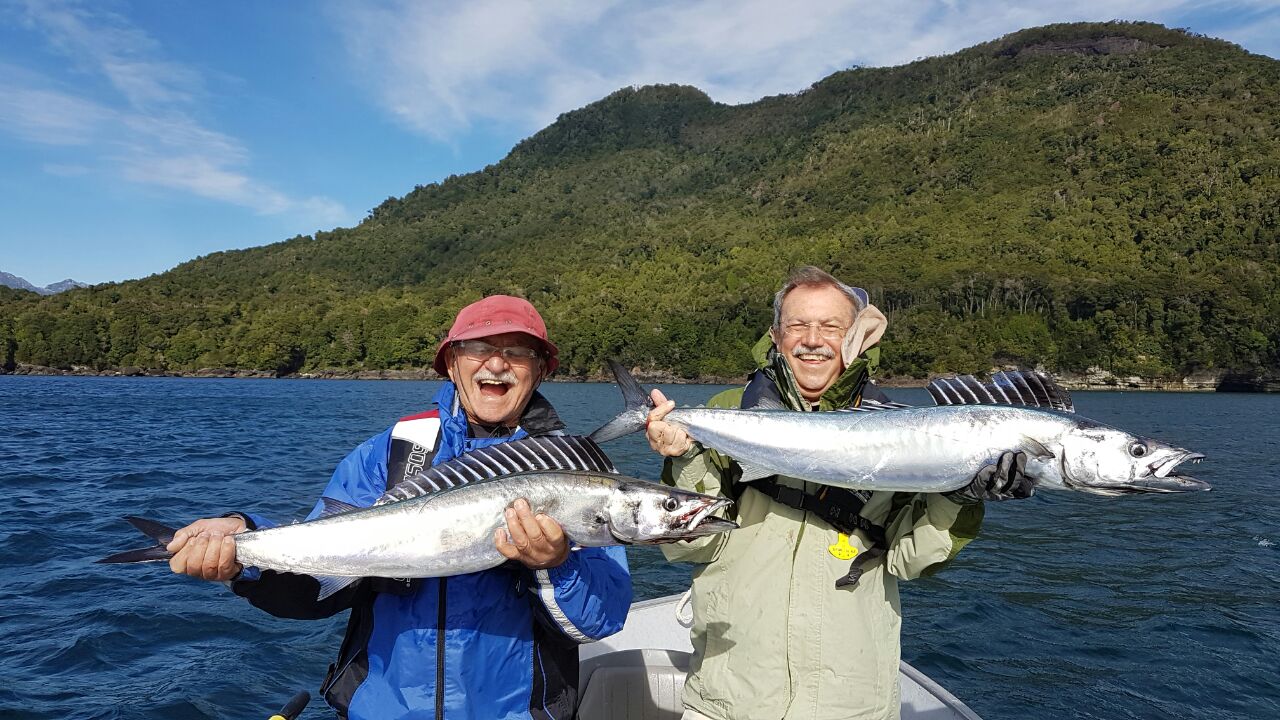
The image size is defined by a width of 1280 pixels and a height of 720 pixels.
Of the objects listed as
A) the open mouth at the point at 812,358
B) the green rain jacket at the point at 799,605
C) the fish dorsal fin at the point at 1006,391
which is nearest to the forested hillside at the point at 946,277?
the fish dorsal fin at the point at 1006,391

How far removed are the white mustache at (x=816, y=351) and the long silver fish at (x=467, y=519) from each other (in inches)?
42.3

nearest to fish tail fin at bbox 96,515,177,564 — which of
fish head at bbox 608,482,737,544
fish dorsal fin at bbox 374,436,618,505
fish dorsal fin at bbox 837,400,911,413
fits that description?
fish dorsal fin at bbox 374,436,618,505

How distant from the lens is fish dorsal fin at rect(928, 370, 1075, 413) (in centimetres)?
369

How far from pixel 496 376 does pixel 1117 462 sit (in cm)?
307

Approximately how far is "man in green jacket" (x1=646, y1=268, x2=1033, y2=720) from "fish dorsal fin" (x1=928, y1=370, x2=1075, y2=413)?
414mm

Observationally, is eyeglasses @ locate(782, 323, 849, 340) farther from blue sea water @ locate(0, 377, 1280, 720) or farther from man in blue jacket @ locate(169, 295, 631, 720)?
blue sea water @ locate(0, 377, 1280, 720)

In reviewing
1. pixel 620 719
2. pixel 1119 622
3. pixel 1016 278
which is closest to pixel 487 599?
pixel 620 719

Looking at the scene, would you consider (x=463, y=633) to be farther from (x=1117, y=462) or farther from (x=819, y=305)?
(x=1117, y=462)

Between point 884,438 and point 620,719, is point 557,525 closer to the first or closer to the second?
point 884,438

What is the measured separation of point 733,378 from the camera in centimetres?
10806

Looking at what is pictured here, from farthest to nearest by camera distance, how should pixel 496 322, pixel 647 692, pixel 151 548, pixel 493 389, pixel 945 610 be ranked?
1. pixel 945 610
2. pixel 647 692
3. pixel 493 389
4. pixel 496 322
5. pixel 151 548

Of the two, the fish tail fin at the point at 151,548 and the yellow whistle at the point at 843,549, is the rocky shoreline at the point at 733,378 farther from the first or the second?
the yellow whistle at the point at 843,549

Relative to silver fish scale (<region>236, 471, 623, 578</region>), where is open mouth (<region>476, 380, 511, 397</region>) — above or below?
above

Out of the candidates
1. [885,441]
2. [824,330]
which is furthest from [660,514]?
[824,330]
